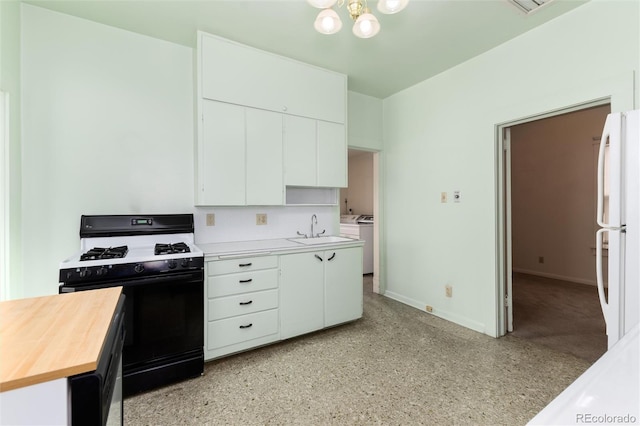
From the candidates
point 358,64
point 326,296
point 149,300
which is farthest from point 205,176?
point 358,64

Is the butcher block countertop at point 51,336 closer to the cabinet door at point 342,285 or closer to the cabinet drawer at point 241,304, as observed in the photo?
the cabinet drawer at point 241,304

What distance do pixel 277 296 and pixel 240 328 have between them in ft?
1.27

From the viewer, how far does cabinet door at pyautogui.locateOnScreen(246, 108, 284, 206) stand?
265 cm

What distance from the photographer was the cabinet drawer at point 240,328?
224 cm

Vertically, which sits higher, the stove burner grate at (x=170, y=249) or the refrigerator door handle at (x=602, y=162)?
the refrigerator door handle at (x=602, y=162)

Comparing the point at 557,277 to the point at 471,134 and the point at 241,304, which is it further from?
the point at 241,304

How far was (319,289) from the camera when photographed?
2.74 metres

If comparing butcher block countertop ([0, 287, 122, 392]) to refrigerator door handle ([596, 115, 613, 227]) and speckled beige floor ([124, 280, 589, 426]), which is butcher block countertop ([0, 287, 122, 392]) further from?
refrigerator door handle ([596, 115, 613, 227])

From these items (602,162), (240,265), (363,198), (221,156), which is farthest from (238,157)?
(363,198)

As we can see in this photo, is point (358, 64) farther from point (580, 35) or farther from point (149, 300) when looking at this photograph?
point (149, 300)

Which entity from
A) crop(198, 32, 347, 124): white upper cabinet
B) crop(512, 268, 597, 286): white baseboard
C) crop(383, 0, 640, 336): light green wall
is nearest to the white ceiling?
crop(198, 32, 347, 124): white upper cabinet

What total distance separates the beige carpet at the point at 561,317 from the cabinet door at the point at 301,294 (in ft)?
6.34

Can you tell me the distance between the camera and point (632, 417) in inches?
22.1

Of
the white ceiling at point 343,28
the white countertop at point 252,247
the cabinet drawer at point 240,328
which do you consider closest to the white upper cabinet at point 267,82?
the white ceiling at point 343,28
